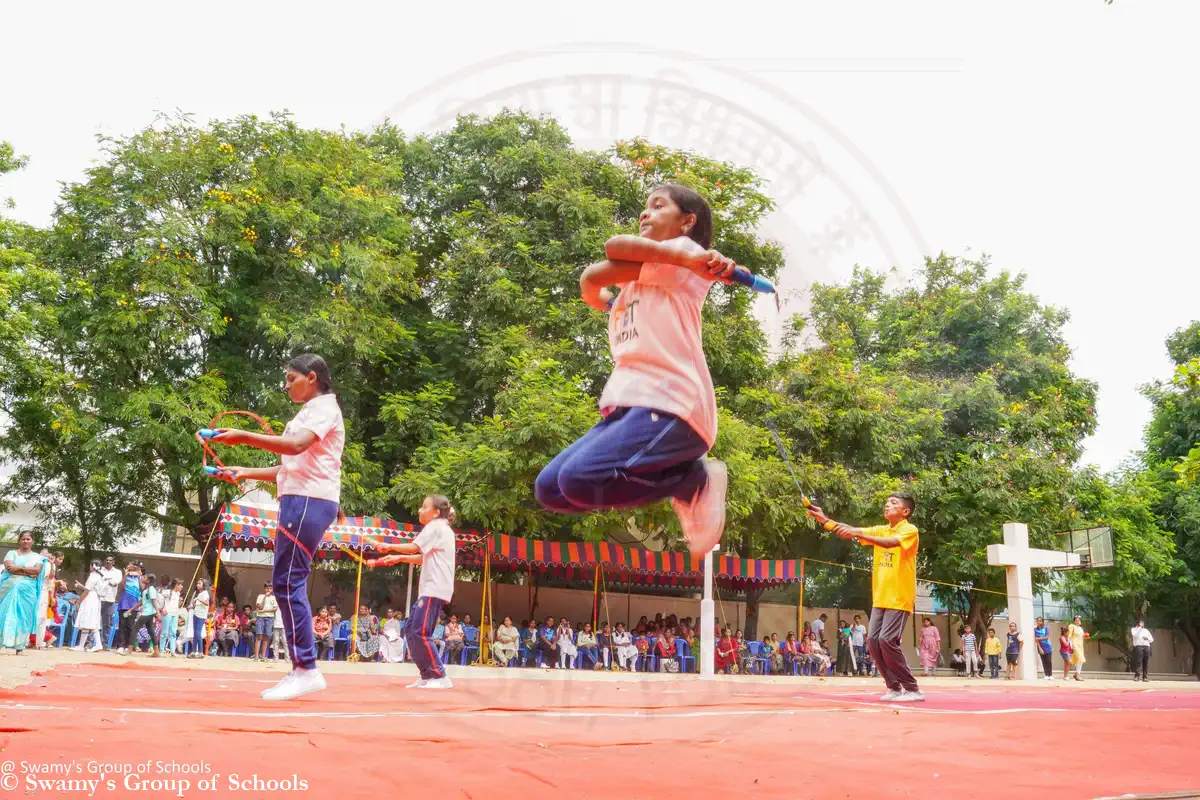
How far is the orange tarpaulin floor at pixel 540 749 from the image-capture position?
272cm

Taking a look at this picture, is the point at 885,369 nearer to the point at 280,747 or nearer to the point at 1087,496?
the point at 1087,496

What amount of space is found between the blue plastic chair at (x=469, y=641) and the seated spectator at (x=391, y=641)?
1.01 metres

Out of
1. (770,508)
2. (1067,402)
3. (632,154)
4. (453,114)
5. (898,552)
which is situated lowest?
(898,552)

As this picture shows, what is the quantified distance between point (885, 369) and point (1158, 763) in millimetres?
21126

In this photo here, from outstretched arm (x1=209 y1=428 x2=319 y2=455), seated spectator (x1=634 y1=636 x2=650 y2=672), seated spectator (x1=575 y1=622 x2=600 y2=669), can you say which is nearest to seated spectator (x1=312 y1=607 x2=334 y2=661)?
seated spectator (x1=575 y1=622 x2=600 y2=669)

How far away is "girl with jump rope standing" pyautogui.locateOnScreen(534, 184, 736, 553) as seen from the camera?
3145 millimetres

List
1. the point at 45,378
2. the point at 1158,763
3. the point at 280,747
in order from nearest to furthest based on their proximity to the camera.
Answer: the point at 280,747, the point at 1158,763, the point at 45,378

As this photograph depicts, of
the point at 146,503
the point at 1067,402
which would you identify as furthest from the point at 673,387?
the point at 1067,402

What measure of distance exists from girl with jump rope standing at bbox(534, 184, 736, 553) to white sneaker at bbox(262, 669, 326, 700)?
2672 mm

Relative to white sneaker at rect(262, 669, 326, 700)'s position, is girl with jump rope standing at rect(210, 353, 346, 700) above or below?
above

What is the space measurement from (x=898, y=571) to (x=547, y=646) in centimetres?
1048

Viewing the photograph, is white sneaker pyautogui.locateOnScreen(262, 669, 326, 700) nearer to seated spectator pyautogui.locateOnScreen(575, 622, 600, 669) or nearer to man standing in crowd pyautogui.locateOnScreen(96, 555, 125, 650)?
man standing in crowd pyautogui.locateOnScreen(96, 555, 125, 650)

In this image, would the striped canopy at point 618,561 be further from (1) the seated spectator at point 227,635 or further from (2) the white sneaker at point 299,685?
(2) the white sneaker at point 299,685

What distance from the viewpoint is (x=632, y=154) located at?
1625cm
